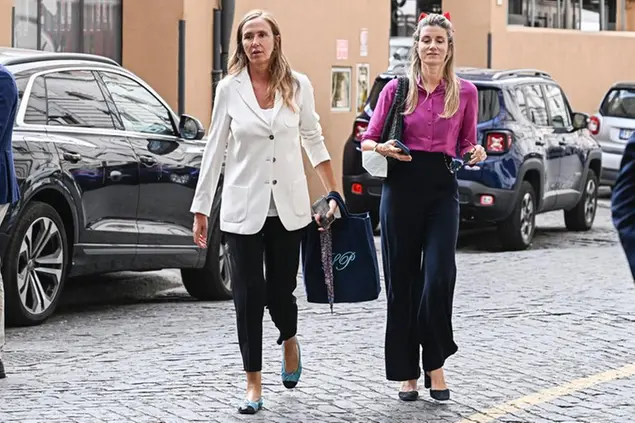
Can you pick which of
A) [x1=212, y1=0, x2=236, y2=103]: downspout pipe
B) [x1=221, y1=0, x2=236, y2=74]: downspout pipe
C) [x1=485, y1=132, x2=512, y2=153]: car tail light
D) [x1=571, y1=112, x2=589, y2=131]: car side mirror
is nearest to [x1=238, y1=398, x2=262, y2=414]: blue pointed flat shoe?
[x1=485, y1=132, x2=512, y2=153]: car tail light

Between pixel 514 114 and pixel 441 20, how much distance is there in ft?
27.6

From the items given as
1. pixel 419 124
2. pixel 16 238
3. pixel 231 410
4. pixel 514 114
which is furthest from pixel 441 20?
pixel 514 114

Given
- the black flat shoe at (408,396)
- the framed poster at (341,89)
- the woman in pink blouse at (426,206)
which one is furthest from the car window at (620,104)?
the black flat shoe at (408,396)

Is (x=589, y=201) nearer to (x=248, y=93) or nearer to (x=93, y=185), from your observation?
(x=93, y=185)

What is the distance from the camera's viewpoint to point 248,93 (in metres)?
7.40

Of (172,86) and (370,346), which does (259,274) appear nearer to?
(370,346)

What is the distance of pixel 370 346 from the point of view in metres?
9.32

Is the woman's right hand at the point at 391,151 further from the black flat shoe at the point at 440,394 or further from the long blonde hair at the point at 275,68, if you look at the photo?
the black flat shoe at the point at 440,394

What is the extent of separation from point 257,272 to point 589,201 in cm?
1158

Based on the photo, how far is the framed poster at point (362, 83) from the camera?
21.1 metres

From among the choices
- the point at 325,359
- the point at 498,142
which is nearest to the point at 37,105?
the point at 325,359

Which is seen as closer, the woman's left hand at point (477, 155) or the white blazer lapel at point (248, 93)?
the white blazer lapel at point (248, 93)

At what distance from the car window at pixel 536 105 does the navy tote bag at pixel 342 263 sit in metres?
8.99

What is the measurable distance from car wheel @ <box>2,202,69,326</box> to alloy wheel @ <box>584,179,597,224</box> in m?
9.43
